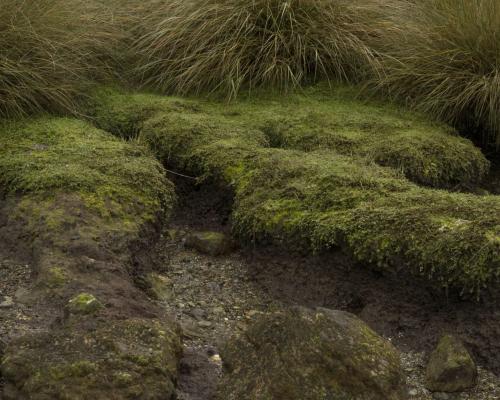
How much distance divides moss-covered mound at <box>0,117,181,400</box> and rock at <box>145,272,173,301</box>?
0.26ft

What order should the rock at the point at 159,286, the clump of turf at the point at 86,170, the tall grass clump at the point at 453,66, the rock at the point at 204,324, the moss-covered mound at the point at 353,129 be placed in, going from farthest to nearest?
the tall grass clump at the point at 453,66 < the moss-covered mound at the point at 353,129 < the clump of turf at the point at 86,170 < the rock at the point at 159,286 < the rock at the point at 204,324

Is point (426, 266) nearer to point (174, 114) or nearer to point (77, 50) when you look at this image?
point (174, 114)

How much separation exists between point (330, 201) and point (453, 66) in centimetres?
177

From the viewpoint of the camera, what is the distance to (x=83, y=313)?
2.71m

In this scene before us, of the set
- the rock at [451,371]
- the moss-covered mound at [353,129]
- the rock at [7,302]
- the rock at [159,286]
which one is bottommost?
the rock at [159,286]

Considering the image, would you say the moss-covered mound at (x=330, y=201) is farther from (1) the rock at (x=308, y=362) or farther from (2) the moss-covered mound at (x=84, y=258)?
(1) the rock at (x=308, y=362)

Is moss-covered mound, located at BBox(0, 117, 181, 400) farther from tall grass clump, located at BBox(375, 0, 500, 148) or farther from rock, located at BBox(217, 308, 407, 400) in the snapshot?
tall grass clump, located at BBox(375, 0, 500, 148)

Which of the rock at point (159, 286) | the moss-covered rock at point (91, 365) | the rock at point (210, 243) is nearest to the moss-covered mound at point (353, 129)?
the rock at point (210, 243)

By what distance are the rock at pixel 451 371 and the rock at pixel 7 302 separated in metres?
1.44

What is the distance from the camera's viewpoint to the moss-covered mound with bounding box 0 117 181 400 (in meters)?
2.29

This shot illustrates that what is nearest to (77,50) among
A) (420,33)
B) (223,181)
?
(223,181)

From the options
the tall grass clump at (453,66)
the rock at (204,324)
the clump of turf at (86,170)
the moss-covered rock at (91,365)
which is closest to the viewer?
the moss-covered rock at (91,365)

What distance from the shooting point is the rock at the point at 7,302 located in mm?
2939

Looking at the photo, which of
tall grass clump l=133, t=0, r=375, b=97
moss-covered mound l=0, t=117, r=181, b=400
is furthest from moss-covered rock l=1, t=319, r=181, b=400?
tall grass clump l=133, t=0, r=375, b=97
